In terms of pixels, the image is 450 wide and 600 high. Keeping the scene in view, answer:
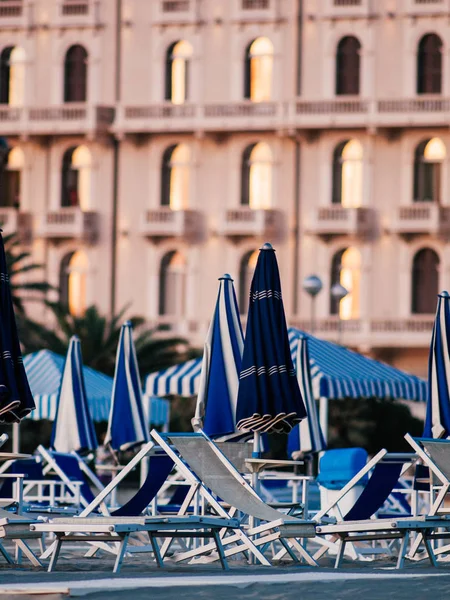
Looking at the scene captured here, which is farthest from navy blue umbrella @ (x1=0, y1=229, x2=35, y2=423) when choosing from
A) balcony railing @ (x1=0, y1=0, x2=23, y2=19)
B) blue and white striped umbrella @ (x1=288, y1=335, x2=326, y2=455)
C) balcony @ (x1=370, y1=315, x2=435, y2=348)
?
balcony railing @ (x1=0, y1=0, x2=23, y2=19)

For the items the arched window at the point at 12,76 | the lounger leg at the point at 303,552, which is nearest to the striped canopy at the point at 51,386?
the lounger leg at the point at 303,552

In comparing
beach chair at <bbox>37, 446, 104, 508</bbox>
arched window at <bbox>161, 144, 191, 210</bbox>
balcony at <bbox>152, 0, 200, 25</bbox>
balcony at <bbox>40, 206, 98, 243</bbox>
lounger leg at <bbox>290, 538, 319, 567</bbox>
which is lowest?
lounger leg at <bbox>290, 538, 319, 567</bbox>

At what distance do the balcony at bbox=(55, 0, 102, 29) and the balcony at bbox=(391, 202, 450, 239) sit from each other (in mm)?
10835

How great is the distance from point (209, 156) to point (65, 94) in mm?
5020

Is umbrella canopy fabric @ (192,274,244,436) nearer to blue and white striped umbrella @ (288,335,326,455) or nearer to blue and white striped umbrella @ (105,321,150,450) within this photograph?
blue and white striped umbrella @ (288,335,326,455)

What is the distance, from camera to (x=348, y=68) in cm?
4653

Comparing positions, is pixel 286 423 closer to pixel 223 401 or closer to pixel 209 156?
pixel 223 401

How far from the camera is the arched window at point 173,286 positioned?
155 feet

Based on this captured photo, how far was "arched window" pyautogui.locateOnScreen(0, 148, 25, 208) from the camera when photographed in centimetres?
4844

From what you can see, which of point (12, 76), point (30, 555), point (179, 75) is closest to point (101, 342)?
point (179, 75)

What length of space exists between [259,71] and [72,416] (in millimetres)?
30612

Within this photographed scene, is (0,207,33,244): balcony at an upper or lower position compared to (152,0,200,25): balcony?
lower

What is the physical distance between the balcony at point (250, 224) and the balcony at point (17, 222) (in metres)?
5.82

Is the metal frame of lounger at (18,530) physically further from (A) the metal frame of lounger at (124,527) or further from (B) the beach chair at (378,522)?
(B) the beach chair at (378,522)
